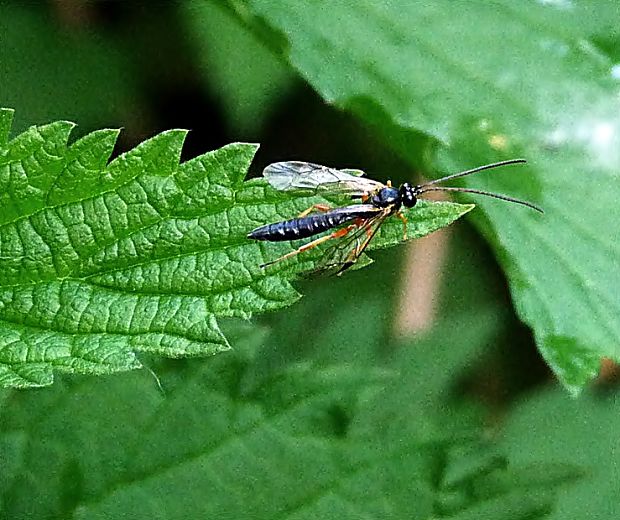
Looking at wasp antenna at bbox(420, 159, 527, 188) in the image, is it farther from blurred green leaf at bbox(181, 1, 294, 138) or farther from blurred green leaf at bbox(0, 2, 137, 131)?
blurred green leaf at bbox(0, 2, 137, 131)

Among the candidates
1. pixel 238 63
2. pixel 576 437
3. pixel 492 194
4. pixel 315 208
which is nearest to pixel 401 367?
pixel 576 437

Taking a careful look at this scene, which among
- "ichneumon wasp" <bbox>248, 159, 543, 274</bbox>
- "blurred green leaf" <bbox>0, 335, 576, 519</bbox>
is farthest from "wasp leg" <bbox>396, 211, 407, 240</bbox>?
"blurred green leaf" <bbox>0, 335, 576, 519</bbox>

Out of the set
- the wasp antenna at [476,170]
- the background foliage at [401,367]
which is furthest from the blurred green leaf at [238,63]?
the wasp antenna at [476,170]

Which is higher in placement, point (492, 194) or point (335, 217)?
point (335, 217)

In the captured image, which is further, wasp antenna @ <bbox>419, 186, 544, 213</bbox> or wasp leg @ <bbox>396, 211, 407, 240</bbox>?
wasp antenna @ <bbox>419, 186, 544, 213</bbox>

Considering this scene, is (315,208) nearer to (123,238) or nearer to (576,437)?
(123,238)

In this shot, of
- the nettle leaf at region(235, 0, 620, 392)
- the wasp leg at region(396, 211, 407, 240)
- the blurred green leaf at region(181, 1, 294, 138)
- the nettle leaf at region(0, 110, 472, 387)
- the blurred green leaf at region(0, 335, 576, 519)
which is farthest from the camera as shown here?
the blurred green leaf at region(181, 1, 294, 138)
